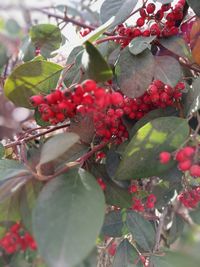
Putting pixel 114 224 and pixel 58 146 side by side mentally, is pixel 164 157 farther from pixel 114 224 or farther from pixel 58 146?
pixel 114 224

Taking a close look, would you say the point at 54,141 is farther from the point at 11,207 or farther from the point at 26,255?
the point at 26,255

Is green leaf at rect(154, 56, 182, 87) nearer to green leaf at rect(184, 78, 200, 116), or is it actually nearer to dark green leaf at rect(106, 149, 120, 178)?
green leaf at rect(184, 78, 200, 116)

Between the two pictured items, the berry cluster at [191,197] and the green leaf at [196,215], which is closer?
the berry cluster at [191,197]

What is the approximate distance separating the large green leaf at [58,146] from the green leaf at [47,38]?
26.0 inches

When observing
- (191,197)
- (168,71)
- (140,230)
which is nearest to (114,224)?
(140,230)

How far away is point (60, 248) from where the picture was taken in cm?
54

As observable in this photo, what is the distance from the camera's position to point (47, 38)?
123 centimetres

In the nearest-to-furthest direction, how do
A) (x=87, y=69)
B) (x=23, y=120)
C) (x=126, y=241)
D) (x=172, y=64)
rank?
(x=87, y=69) < (x=172, y=64) < (x=126, y=241) < (x=23, y=120)

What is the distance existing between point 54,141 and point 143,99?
258 millimetres

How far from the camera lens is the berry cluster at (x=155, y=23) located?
84 cm

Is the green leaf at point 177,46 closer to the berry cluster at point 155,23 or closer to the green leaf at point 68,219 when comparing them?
the berry cluster at point 155,23

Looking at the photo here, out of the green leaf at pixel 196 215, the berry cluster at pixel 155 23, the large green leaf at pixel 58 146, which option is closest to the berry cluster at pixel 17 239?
the large green leaf at pixel 58 146

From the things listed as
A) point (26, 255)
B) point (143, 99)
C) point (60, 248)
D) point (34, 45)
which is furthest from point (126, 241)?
point (34, 45)

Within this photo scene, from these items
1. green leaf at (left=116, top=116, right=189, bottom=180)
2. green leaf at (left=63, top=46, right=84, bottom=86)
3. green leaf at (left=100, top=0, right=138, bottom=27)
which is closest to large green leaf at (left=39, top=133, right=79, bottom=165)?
green leaf at (left=116, top=116, right=189, bottom=180)
